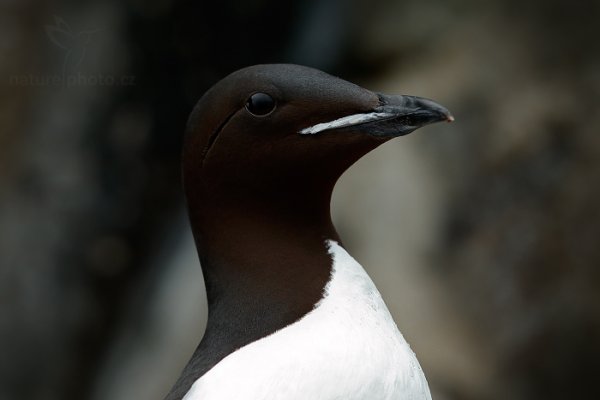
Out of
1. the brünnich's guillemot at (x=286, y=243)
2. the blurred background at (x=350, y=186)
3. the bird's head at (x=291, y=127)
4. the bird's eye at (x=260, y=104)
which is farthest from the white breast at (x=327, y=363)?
the blurred background at (x=350, y=186)

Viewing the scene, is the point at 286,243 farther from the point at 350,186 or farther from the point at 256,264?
the point at 350,186

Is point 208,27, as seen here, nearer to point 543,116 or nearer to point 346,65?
point 346,65

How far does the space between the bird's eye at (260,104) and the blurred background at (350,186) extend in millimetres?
2652

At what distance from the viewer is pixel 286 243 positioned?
1855 mm

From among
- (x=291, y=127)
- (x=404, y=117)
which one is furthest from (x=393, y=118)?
(x=291, y=127)

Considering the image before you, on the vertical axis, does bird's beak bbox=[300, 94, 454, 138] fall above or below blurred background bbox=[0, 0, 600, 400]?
above

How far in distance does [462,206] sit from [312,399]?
113 inches

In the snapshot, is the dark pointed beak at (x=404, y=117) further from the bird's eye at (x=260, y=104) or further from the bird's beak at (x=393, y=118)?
the bird's eye at (x=260, y=104)

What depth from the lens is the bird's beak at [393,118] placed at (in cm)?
175

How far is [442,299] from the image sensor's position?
434 centimetres

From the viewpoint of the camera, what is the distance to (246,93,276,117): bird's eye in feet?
5.83

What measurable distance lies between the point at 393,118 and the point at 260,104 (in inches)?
9.6

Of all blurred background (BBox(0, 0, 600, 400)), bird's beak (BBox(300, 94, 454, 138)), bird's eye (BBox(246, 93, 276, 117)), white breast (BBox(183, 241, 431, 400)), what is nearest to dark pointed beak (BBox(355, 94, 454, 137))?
bird's beak (BBox(300, 94, 454, 138))

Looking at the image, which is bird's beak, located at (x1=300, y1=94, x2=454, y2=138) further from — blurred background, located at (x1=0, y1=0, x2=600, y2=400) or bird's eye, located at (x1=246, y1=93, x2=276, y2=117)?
blurred background, located at (x1=0, y1=0, x2=600, y2=400)
